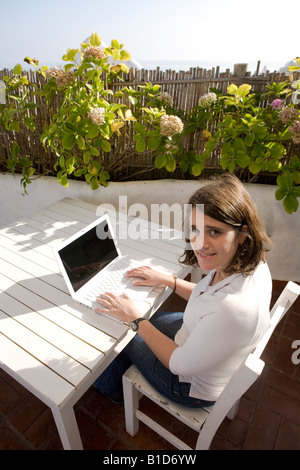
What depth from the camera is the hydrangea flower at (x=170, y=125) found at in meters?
2.41

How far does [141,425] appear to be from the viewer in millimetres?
1800

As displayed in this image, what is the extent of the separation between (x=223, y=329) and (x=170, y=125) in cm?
194

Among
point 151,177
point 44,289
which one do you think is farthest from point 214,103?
point 44,289

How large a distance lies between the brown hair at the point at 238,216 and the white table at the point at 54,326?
24.1 inches

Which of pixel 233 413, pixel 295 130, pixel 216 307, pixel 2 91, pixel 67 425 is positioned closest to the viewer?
pixel 216 307

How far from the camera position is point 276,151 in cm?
238

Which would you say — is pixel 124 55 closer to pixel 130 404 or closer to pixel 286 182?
pixel 286 182

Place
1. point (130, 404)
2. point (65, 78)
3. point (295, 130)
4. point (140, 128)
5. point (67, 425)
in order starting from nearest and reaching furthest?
1. point (67, 425)
2. point (130, 404)
3. point (295, 130)
4. point (65, 78)
5. point (140, 128)

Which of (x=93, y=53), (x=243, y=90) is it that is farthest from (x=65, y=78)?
(x=243, y=90)

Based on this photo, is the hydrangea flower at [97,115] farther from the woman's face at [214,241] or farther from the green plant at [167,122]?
the woman's face at [214,241]

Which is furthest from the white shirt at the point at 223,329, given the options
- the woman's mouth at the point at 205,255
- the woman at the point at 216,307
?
the woman's mouth at the point at 205,255

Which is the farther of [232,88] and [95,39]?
[95,39]

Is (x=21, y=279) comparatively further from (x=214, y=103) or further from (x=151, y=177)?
(x=214, y=103)

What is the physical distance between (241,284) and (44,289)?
1118 mm
